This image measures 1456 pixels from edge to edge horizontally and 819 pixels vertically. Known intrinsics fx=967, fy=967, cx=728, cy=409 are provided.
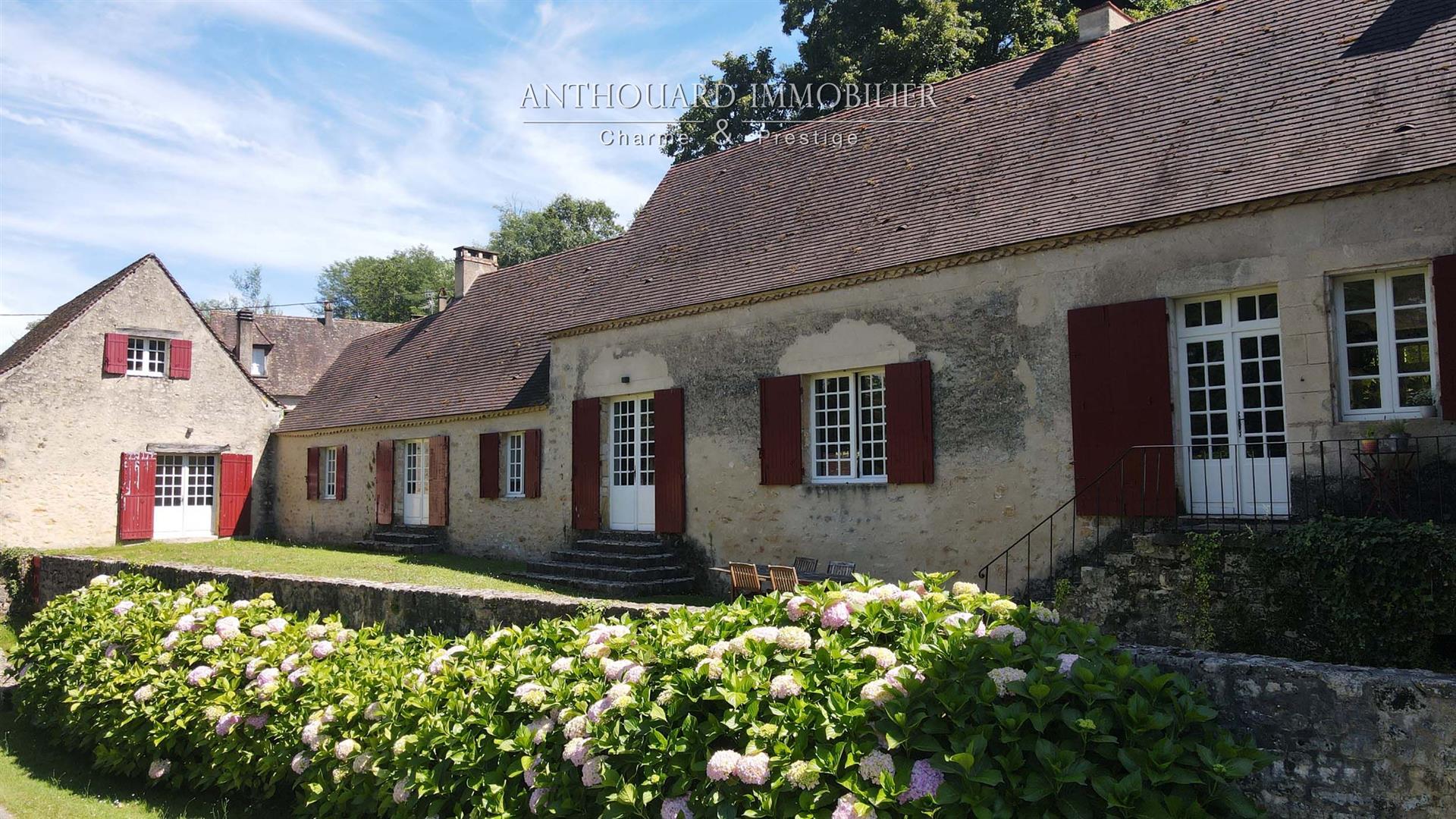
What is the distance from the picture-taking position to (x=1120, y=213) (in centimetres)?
947

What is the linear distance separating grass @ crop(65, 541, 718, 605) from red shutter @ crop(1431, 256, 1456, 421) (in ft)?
25.3

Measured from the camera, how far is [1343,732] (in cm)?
354

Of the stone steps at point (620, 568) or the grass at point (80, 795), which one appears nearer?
the grass at point (80, 795)

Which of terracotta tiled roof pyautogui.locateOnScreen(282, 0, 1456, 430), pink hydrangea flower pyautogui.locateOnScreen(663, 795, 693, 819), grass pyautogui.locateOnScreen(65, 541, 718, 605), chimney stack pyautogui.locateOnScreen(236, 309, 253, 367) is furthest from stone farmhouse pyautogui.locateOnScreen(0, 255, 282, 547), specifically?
pink hydrangea flower pyautogui.locateOnScreen(663, 795, 693, 819)

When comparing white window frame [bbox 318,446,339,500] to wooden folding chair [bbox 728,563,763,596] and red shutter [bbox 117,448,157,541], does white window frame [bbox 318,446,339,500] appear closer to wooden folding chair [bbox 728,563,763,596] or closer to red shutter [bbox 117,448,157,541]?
red shutter [bbox 117,448,157,541]

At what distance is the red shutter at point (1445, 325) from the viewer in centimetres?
752

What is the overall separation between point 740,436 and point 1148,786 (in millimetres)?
9475

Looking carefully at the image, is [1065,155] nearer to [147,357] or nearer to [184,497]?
[147,357]

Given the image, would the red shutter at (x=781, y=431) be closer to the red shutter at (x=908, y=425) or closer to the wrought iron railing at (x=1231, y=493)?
the red shutter at (x=908, y=425)

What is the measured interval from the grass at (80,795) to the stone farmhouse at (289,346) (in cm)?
2352

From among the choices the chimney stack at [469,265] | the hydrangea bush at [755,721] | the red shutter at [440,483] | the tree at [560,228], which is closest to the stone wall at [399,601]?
the hydrangea bush at [755,721]

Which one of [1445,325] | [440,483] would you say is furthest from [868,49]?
[1445,325]

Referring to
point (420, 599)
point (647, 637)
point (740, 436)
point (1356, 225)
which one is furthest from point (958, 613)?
point (740, 436)

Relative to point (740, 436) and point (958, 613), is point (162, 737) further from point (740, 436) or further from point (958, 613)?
point (740, 436)
